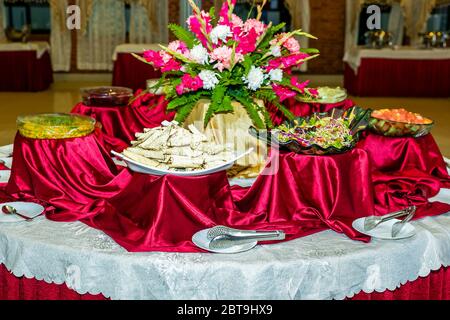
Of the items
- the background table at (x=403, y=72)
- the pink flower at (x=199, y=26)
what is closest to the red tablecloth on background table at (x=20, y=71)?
the background table at (x=403, y=72)

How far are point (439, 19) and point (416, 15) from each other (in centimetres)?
98

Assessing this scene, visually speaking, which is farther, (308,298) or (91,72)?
(91,72)

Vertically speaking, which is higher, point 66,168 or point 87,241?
point 66,168

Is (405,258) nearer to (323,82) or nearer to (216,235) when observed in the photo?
(216,235)

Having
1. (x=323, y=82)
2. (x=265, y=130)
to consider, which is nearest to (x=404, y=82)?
(x=323, y=82)

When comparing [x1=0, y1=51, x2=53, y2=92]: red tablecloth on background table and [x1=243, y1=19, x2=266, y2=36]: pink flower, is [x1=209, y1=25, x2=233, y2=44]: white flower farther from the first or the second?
[x1=0, y1=51, x2=53, y2=92]: red tablecloth on background table

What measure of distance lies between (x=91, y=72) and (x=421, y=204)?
35.6 ft

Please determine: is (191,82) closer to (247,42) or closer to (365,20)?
(247,42)

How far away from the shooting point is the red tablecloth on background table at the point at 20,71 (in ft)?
32.0

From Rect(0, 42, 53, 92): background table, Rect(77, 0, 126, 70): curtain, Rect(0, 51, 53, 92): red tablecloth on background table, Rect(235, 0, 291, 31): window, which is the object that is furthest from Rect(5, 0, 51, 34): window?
Rect(235, 0, 291, 31): window

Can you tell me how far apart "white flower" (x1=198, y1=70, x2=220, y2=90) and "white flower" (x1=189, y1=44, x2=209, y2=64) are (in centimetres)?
4

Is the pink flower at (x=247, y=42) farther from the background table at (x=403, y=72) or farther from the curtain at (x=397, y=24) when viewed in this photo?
the curtain at (x=397, y=24)

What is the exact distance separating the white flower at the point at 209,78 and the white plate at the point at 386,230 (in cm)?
70
